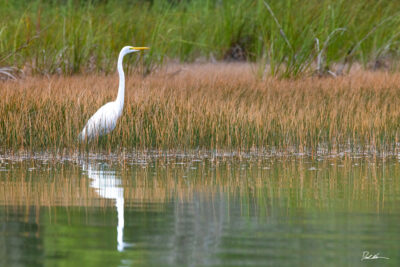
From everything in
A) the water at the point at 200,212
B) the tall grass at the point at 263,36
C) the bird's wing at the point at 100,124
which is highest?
the tall grass at the point at 263,36

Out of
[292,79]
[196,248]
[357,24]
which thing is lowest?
[196,248]

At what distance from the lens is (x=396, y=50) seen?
1550 cm

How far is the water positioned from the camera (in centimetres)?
426

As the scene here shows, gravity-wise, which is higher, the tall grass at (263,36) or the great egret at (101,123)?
the tall grass at (263,36)

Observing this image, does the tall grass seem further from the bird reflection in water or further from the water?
the water

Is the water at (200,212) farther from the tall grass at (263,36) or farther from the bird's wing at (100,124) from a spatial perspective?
the tall grass at (263,36)

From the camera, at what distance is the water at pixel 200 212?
426 centimetres

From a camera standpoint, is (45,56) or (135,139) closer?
(135,139)

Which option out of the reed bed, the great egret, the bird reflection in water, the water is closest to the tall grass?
the reed bed

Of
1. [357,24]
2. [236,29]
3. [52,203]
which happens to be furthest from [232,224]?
[236,29]

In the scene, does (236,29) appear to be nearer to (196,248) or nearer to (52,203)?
(52,203)

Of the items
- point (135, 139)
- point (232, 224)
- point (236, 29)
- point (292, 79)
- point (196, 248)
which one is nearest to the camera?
point (196, 248)

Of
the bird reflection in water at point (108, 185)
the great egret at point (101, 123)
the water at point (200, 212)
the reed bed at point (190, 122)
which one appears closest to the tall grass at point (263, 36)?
the reed bed at point (190, 122)

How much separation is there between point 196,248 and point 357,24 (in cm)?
1142
